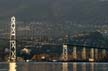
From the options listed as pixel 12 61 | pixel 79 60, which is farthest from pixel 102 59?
pixel 12 61

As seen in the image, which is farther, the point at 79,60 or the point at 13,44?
the point at 79,60

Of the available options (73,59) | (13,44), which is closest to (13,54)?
(13,44)

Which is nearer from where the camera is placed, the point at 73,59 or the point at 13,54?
the point at 13,54

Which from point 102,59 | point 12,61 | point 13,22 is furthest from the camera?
point 102,59

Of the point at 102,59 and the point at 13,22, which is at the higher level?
the point at 13,22

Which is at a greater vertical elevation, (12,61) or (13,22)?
(13,22)

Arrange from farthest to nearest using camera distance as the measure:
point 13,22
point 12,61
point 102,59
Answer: point 102,59 → point 12,61 → point 13,22

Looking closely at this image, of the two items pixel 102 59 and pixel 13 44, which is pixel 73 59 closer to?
pixel 102 59

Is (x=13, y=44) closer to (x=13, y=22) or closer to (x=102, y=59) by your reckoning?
(x=13, y=22)
